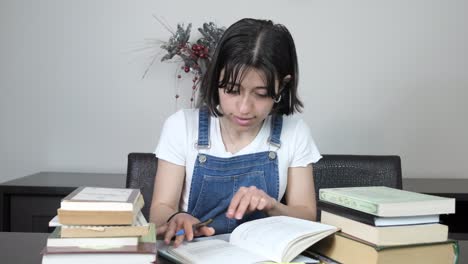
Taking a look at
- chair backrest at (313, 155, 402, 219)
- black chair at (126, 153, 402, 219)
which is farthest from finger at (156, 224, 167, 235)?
chair backrest at (313, 155, 402, 219)

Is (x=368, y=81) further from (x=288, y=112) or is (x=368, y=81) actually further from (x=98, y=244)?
(x=98, y=244)

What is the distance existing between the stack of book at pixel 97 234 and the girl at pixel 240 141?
1.24 ft

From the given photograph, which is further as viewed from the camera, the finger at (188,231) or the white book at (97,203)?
the finger at (188,231)

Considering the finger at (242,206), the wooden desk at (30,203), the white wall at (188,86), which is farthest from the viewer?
the white wall at (188,86)

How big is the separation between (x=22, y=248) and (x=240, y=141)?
62 cm

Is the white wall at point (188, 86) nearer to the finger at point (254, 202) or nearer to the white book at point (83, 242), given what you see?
the finger at point (254, 202)

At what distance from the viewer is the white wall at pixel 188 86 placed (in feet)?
7.26

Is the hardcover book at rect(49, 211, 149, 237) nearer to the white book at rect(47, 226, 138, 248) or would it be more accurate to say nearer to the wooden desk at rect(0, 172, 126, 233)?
the white book at rect(47, 226, 138, 248)

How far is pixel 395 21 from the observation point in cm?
227

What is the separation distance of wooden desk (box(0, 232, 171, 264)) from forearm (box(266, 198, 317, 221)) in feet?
1.18

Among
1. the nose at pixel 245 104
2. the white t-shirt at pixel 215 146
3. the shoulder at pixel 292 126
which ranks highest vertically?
the nose at pixel 245 104

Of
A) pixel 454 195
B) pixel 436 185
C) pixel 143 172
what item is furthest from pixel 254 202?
pixel 436 185

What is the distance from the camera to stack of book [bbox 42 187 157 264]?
2.37 feet

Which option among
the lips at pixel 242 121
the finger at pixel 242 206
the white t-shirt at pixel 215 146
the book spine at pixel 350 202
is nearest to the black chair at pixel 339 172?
the white t-shirt at pixel 215 146
